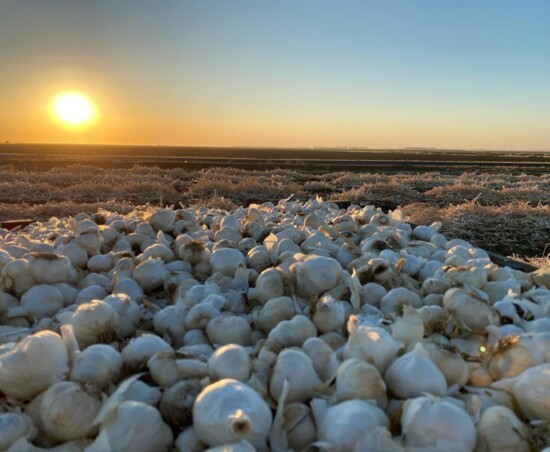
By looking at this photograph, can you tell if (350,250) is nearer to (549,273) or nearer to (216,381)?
(549,273)

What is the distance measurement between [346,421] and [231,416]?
0.80 ft

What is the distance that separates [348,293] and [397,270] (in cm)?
31

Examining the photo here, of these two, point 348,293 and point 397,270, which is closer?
point 348,293

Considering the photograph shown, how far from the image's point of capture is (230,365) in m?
1.21

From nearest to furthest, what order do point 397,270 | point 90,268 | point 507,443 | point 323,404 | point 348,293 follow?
1. point 507,443
2. point 323,404
3. point 348,293
4. point 397,270
5. point 90,268

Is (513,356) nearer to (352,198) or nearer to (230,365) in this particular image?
(230,365)

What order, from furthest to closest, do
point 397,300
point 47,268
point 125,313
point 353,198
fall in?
point 353,198 → point 47,268 → point 397,300 → point 125,313

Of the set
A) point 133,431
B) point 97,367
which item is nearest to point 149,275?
point 97,367

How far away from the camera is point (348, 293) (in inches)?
73.3

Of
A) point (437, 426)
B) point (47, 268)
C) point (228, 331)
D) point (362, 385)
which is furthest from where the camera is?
point (47, 268)

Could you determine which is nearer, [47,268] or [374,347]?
[374,347]

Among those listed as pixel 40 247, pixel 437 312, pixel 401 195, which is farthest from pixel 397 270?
pixel 401 195

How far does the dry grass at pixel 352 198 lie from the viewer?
657cm

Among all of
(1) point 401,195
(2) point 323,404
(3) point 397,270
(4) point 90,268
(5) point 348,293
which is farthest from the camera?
(1) point 401,195
